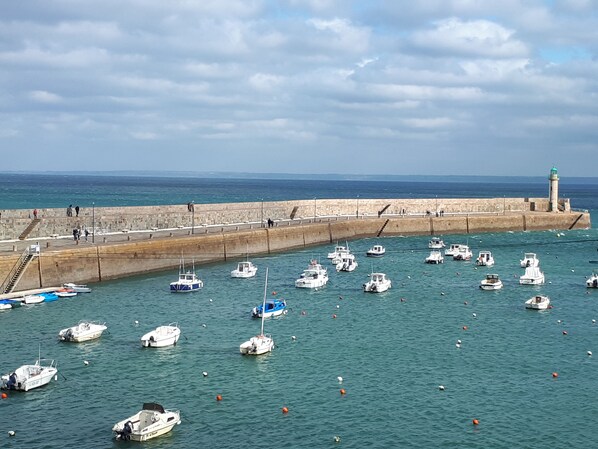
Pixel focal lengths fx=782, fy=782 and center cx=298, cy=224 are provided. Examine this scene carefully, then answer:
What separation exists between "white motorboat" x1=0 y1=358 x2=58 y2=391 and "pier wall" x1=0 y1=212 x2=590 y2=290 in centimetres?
2179

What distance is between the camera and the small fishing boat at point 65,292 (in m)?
52.8

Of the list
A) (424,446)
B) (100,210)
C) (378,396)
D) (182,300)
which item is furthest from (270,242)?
(424,446)

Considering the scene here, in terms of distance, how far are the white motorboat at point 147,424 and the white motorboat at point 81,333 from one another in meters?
12.9

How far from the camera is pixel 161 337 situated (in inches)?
1567

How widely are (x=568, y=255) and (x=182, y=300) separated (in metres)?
46.3

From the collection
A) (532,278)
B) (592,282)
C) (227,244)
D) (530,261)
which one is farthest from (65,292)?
(530,261)

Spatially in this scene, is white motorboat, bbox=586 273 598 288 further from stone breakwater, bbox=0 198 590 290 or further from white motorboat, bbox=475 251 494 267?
stone breakwater, bbox=0 198 590 290

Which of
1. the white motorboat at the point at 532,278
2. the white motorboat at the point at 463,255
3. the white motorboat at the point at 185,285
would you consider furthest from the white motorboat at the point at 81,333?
the white motorboat at the point at 463,255

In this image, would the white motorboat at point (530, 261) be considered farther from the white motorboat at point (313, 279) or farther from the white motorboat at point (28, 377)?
the white motorboat at point (28, 377)

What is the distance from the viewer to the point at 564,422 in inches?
1187

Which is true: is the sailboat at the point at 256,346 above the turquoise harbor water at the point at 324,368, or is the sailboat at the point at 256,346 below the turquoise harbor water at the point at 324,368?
above

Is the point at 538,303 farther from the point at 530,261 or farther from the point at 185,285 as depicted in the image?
the point at 185,285

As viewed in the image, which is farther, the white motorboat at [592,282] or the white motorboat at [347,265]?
the white motorboat at [347,265]

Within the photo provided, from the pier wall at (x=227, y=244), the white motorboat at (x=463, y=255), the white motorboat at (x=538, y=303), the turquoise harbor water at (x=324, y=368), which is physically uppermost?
the pier wall at (x=227, y=244)
